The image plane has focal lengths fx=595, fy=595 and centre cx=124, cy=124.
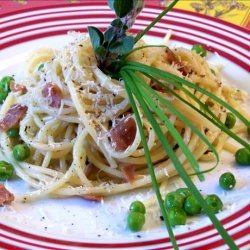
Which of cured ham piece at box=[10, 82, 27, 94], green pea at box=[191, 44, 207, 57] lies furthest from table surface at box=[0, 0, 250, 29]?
cured ham piece at box=[10, 82, 27, 94]

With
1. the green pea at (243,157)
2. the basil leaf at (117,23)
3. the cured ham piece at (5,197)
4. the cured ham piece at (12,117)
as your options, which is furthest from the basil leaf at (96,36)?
the green pea at (243,157)

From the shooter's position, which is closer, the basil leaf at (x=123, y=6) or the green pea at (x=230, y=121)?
the basil leaf at (x=123, y=6)

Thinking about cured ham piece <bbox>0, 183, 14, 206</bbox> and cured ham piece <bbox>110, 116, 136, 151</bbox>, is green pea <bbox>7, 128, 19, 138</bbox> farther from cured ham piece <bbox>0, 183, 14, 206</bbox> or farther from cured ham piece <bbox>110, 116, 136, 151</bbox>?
cured ham piece <bbox>110, 116, 136, 151</bbox>

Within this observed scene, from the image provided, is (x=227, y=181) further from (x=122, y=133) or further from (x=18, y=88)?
(x=18, y=88)

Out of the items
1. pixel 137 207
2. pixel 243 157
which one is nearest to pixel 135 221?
pixel 137 207

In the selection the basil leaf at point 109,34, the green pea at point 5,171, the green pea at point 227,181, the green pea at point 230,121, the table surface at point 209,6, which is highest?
the table surface at point 209,6

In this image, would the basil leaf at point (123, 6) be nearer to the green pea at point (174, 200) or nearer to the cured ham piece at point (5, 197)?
the green pea at point (174, 200)

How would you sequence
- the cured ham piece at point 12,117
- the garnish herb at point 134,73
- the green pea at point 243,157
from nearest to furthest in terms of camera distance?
the garnish herb at point 134,73, the green pea at point 243,157, the cured ham piece at point 12,117
